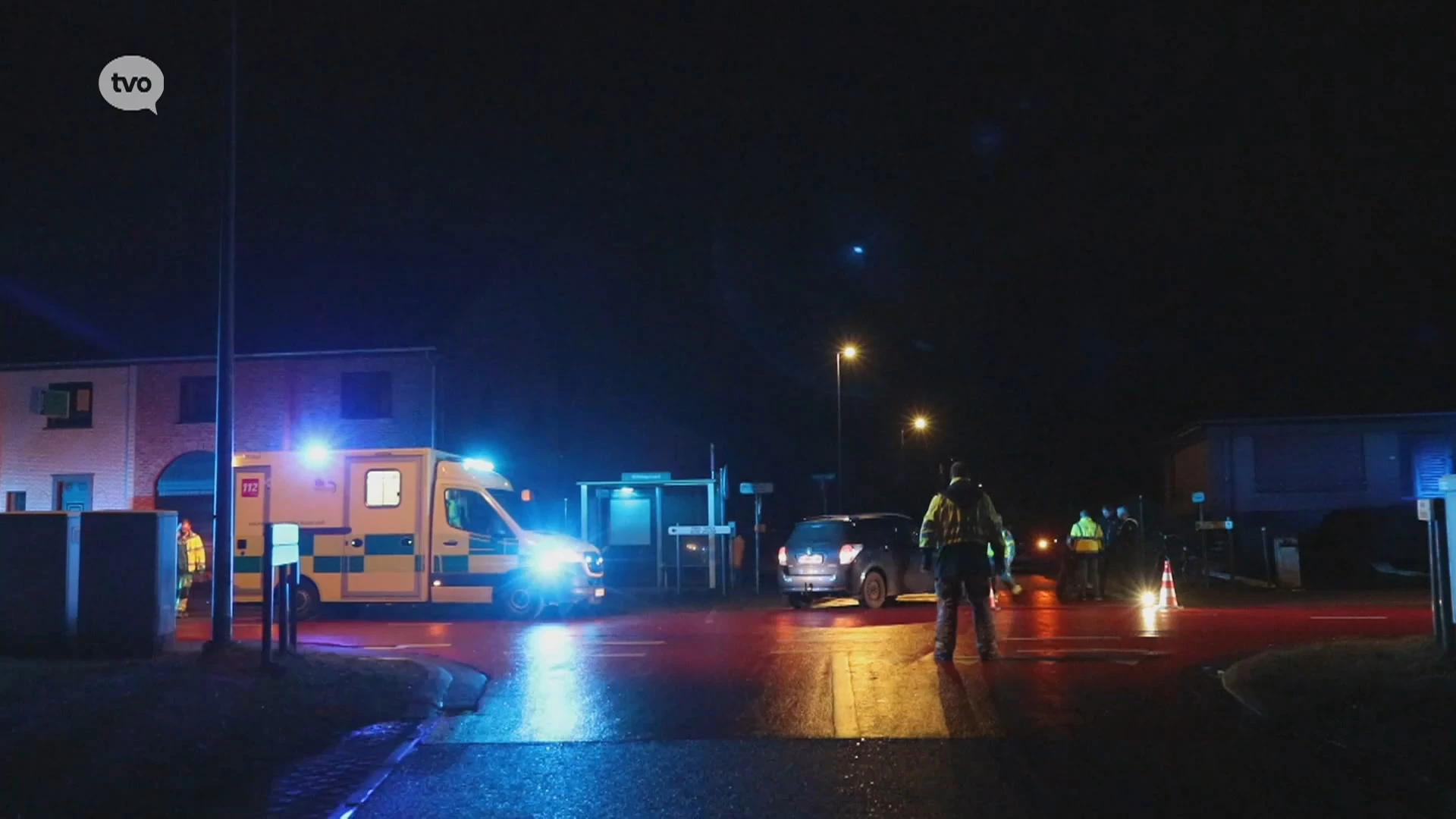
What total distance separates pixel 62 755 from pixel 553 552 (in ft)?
35.8

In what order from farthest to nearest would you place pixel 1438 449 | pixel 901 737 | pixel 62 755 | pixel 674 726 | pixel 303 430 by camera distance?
1. pixel 1438 449
2. pixel 303 430
3. pixel 674 726
4. pixel 901 737
5. pixel 62 755

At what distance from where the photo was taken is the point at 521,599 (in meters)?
17.9

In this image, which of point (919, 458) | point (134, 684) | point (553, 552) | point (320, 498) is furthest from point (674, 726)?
point (919, 458)

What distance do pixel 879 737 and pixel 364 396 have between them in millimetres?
23868

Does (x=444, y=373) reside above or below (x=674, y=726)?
above

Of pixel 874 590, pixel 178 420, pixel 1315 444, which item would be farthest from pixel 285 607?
pixel 1315 444

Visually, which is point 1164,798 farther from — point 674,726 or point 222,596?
point 222,596

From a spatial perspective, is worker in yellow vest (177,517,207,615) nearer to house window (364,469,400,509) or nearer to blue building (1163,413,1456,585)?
house window (364,469,400,509)

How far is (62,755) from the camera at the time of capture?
7020mm

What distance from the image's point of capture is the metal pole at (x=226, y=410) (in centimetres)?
1059

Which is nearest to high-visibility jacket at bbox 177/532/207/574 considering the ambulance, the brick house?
the ambulance

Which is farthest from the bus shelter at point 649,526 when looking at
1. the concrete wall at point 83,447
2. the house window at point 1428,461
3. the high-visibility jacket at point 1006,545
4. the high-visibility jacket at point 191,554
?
the house window at point 1428,461

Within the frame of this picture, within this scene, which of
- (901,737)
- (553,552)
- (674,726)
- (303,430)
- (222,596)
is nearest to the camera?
(901,737)

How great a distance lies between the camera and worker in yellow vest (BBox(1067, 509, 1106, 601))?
62.1 ft
